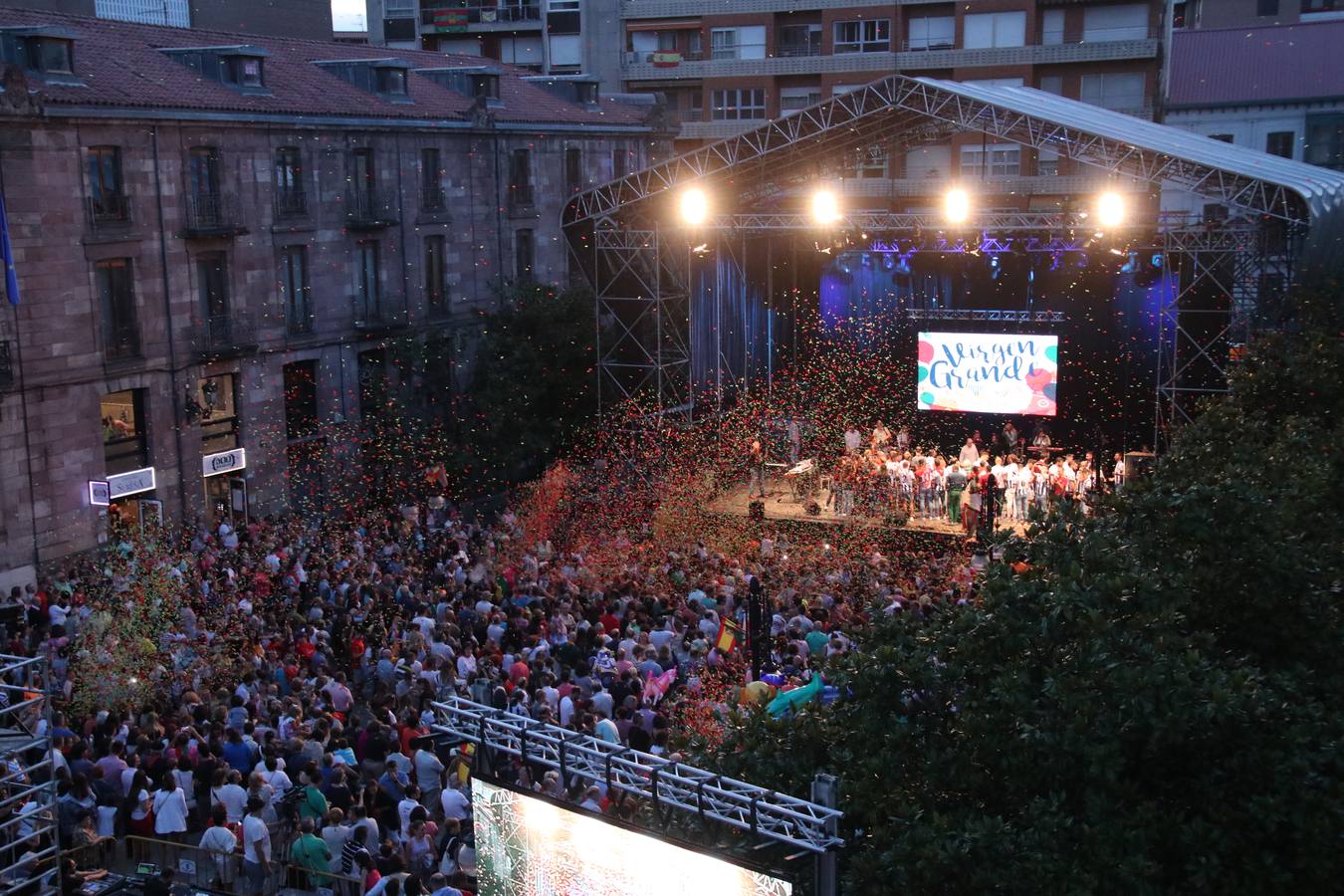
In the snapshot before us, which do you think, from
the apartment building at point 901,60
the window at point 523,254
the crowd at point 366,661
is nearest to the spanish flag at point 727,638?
the crowd at point 366,661

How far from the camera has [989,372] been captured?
31.0m

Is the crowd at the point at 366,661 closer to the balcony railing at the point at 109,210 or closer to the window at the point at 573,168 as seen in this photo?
the balcony railing at the point at 109,210

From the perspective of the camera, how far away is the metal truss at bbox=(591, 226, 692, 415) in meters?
30.0

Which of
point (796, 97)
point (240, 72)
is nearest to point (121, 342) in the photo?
point (240, 72)

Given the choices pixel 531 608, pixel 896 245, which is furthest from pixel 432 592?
pixel 896 245

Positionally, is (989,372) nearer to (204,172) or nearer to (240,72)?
(204,172)

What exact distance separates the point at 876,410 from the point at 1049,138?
9.35 metres

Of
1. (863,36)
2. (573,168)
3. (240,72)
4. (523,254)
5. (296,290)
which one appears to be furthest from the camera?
(863,36)

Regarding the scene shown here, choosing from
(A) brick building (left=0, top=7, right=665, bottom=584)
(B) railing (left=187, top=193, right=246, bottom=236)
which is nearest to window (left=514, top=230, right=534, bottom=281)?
(A) brick building (left=0, top=7, right=665, bottom=584)

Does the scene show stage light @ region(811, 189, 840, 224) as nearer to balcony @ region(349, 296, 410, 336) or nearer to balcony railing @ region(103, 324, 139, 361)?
balcony @ region(349, 296, 410, 336)

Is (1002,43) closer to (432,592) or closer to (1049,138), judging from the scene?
(1049,138)

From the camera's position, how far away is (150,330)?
26922 mm

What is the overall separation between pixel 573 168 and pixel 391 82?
6.51m

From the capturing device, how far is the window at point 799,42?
47281 mm
